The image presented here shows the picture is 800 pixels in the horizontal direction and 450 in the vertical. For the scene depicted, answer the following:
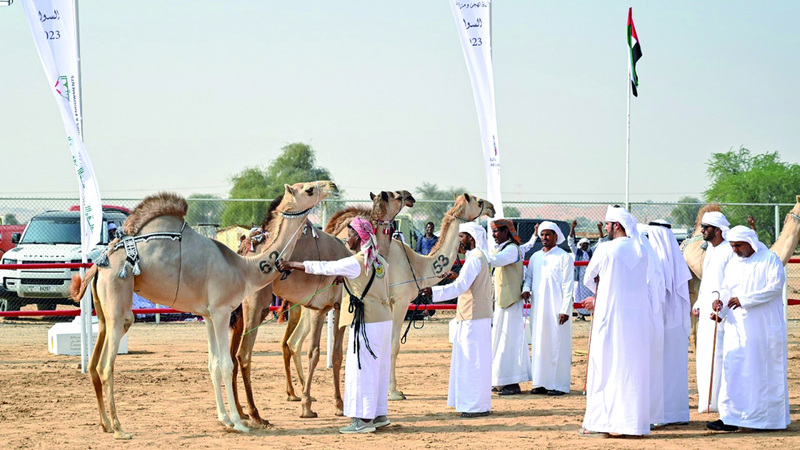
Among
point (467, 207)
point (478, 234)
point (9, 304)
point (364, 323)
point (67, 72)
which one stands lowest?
point (9, 304)

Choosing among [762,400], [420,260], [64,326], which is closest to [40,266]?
[64,326]

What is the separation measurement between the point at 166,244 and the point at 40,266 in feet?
16.4

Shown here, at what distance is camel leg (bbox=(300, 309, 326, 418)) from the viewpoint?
9.84 meters

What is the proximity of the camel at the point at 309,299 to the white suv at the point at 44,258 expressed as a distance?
740 centimetres

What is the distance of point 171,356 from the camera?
1468 cm

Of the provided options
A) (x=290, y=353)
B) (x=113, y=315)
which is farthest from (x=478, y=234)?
(x=113, y=315)

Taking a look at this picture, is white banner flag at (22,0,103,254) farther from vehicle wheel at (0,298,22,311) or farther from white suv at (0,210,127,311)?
vehicle wheel at (0,298,22,311)

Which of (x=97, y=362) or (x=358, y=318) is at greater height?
(x=358, y=318)

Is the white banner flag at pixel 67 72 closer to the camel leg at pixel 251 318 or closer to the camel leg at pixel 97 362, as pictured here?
the camel leg at pixel 251 318

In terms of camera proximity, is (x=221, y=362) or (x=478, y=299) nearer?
(x=221, y=362)

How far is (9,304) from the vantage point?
18.3 meters

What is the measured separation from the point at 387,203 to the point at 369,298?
5.45 ft

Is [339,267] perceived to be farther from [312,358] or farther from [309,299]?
[312,358]

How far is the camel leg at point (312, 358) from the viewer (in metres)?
9.84
